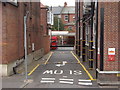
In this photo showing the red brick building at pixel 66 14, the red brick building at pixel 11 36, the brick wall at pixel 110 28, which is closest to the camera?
the brick wall at pixel 110 28

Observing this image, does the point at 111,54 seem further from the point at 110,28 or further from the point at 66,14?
the point at 66,14

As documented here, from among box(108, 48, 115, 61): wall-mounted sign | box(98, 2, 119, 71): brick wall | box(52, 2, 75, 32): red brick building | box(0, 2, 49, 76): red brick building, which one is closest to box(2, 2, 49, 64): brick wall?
box(0, 2, 49, 76): red brick building

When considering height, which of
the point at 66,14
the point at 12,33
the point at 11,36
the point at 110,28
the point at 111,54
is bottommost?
the point at 111,54

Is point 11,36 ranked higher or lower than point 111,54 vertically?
higher

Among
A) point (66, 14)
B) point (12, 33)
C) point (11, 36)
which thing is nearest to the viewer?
point (11, 36)

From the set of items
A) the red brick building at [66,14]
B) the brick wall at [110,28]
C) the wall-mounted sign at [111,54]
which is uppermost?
the red brick building at [66,14]

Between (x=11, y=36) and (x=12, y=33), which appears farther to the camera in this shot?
(x=12, y=33)

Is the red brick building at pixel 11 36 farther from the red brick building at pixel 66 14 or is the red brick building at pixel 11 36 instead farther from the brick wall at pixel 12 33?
the red brick building at pixel 66 14

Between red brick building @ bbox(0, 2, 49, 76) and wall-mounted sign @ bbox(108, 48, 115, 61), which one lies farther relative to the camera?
red brick building @ bbox(0, 2, 49, 76)

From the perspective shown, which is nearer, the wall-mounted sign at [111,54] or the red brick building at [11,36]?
the wall-mounted sign at [111,54]

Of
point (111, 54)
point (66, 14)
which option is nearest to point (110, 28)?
A: point (111, 54)

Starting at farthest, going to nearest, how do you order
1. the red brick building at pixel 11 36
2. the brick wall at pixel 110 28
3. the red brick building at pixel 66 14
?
the red brick building at pixel 66 14 < the red brick building at pixel 11 36 < the brick wall at pixel 110 28

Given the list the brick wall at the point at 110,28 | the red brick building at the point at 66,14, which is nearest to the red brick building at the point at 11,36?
the brick wall at the point at 110,28

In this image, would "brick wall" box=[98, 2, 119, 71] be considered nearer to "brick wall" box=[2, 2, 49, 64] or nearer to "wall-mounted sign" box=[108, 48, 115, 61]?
"wall-mounted sign" box=[108, 48, 115, 61]
